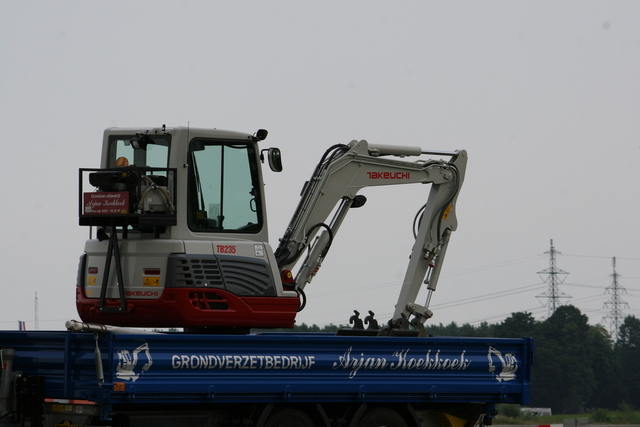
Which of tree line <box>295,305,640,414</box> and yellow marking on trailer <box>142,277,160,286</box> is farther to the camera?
tree line <box>295,305,640,414</box>

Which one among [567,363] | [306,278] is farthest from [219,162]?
[567,363]

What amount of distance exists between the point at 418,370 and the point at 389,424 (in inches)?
30.6

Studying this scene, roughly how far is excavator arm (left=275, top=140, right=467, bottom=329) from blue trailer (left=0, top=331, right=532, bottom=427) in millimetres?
1897

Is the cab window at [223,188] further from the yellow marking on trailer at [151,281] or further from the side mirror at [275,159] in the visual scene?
the yellow marking on trailer at [151,281]

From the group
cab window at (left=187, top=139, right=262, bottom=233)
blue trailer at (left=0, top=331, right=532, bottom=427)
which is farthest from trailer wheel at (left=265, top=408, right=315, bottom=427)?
cab window at (left=187, top=139, right=262, bottom=233)

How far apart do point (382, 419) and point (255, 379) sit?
215cm

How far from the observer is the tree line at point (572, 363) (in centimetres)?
6894

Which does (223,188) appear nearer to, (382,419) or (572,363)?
(382,419)

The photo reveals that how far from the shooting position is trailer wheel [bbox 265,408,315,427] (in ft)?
39.5

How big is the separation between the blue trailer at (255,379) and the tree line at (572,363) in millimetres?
52363

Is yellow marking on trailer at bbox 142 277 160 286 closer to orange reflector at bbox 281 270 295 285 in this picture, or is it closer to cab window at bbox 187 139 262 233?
cab window at bbox 187 139 262 233

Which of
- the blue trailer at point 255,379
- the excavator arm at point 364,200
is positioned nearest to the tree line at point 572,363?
the excavator arm at point 364,200

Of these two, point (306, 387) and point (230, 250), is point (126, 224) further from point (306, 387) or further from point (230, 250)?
point (306, 387)

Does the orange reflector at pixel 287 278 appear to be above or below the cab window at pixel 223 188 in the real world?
below
